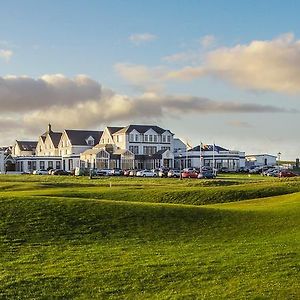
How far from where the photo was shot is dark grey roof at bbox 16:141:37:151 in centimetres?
19419

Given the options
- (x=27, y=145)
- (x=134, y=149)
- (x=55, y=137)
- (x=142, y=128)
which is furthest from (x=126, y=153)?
(x=27, y=145)

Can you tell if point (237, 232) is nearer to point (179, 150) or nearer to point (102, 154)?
point (102, 154)

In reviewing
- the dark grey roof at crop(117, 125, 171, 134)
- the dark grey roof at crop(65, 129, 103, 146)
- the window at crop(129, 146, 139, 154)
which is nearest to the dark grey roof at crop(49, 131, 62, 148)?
the dark grey roof at crop(65, 129, 103, 146)

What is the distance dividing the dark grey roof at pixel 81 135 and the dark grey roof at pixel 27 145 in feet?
114

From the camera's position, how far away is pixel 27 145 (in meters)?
197

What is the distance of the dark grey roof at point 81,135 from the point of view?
162m

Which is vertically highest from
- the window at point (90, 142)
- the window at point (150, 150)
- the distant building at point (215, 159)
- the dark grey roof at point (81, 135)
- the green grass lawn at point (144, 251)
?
the dark grey roof at point (81, 135)

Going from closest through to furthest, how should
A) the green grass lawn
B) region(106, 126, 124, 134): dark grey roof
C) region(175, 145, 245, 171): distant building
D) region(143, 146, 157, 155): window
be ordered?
the green grass lawn, region(175, 145, 245, 171): distant building, region(143, 146, 157, 155): window, region(106, 126, 124, 134): dark grey roof

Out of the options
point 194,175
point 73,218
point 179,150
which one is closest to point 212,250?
point 73,218

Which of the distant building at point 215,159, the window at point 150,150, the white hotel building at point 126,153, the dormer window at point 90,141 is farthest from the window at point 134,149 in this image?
the dormer window at point 90,141

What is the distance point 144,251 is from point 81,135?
143237 mm

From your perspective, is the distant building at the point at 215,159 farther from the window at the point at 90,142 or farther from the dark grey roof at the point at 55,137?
the dark grey roof at the point at 55,137

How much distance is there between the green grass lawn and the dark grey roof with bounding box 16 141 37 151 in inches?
6491

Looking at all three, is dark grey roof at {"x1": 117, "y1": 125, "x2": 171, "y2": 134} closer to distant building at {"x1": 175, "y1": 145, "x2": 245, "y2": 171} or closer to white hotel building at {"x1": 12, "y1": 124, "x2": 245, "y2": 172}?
white hotel building at {"x1": 12, "y1": 124, "x2": 245, "y2": 172}
